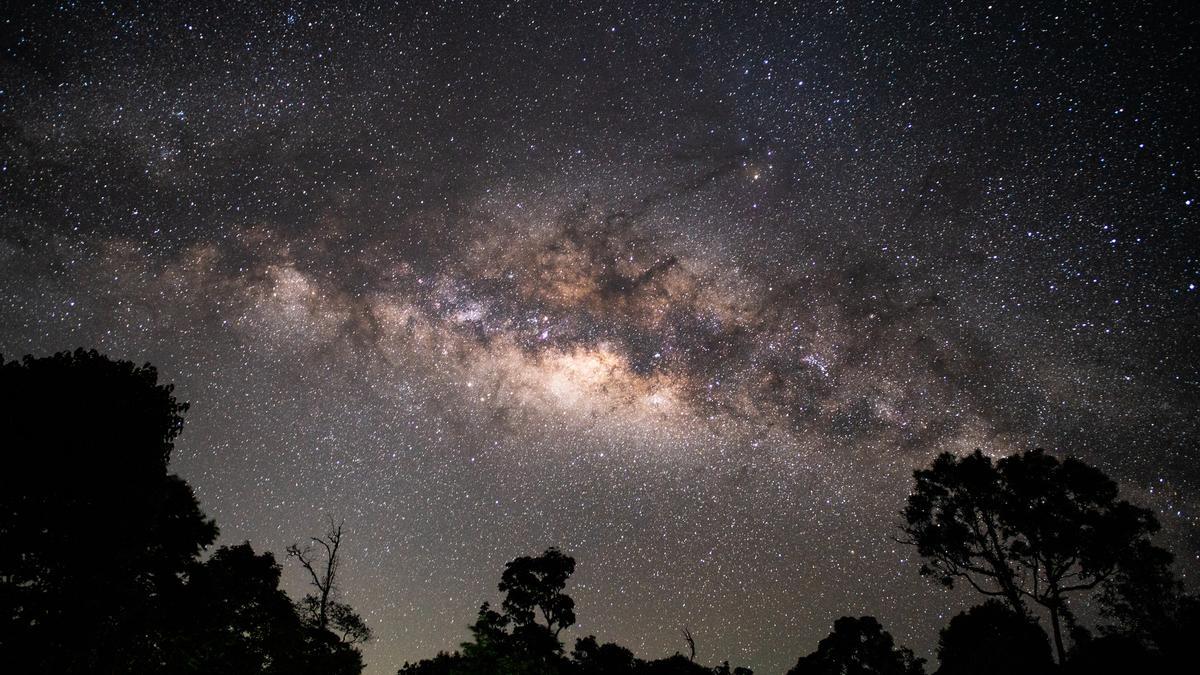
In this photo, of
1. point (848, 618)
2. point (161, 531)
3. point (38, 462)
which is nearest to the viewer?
point (38, 462)

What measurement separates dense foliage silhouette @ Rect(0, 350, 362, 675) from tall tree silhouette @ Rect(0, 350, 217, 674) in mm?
28

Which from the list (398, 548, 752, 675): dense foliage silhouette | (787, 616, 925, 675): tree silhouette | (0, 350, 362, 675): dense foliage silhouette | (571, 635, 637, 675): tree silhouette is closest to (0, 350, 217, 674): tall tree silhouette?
(0, 350, 362, 675): dense foliage silhouette

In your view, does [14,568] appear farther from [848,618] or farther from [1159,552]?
[848,618]

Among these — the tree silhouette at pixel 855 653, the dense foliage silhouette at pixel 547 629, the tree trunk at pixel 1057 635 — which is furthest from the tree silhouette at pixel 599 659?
the tree trunk at pixel 1057 635

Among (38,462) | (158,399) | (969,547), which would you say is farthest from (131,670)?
(969,547)

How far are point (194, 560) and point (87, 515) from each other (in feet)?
11.9

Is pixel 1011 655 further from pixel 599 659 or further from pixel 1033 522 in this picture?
pixel 599 659

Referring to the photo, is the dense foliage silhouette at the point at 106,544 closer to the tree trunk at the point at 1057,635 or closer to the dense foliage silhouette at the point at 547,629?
the dense foliage silhouette at the point at 547,629

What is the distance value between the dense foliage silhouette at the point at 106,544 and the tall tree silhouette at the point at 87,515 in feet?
0.09

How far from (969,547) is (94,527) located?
3195cm

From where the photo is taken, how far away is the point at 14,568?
14352 mm

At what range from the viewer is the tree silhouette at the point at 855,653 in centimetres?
3897

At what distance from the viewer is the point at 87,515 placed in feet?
50.9

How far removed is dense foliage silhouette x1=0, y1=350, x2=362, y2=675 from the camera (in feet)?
44.2
